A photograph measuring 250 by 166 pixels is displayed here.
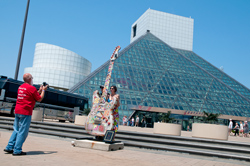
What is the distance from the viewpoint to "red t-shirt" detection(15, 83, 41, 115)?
546 cm

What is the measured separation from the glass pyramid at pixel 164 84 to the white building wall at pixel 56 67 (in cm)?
2036

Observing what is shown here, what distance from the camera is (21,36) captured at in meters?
15.3

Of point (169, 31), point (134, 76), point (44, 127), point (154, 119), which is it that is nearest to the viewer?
point (44, 127)

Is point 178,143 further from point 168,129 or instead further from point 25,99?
point 25,99

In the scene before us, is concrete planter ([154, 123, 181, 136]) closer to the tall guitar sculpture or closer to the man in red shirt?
the tall guitar sculpture

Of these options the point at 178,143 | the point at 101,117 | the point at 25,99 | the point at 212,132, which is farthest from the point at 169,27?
the point at 25,99

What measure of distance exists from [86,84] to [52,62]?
3110 cm

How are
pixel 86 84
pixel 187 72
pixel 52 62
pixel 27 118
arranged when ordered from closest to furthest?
pixel 27 118 → pixel 86 84 → pixel 187 72 → pixel 52 62

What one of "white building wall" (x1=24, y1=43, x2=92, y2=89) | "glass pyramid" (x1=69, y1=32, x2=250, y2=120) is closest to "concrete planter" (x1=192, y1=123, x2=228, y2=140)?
"glass pyramid" (x1=69, y1=32, x2=250, y2=120)

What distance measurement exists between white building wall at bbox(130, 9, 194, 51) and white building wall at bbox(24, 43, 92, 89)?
73.0ft

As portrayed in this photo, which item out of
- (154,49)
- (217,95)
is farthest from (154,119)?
(154,49)

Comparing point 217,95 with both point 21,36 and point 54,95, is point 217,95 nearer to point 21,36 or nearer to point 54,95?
point 54,95

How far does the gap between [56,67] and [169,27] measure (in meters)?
35.7

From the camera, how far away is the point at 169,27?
72875mm
